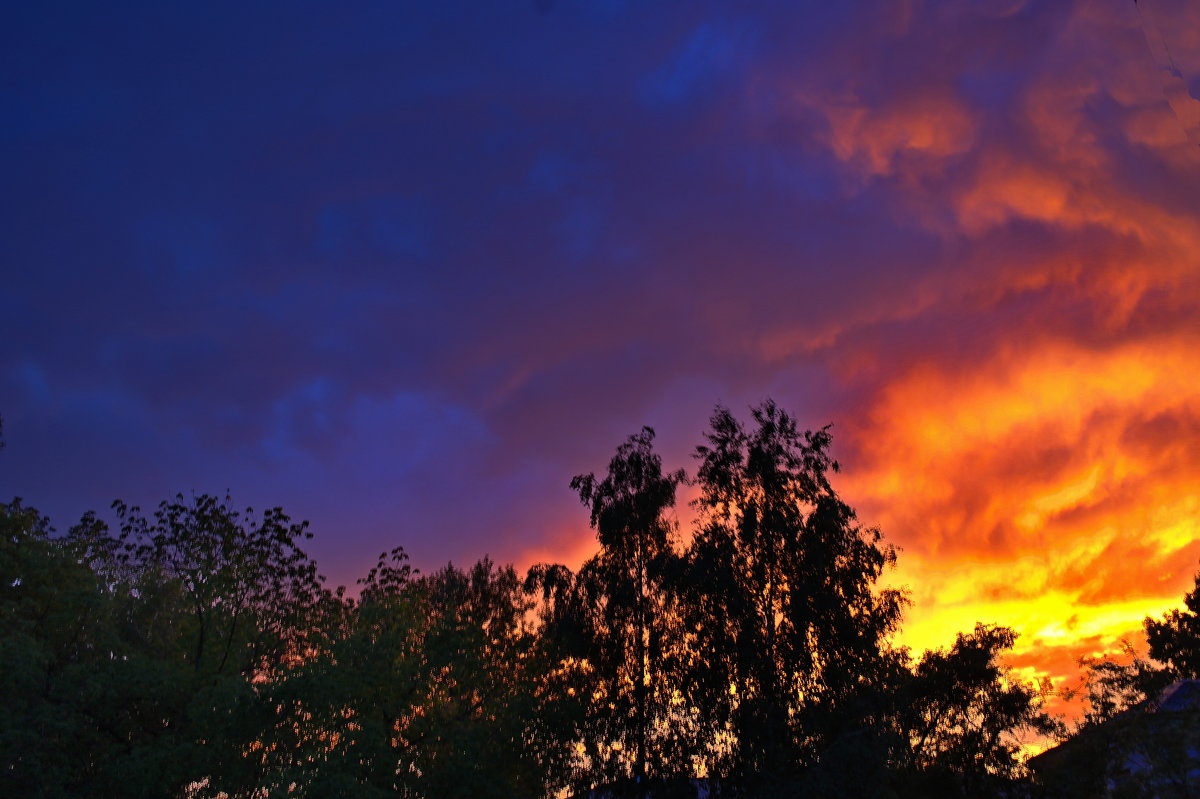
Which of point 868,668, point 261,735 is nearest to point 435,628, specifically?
point 261,735

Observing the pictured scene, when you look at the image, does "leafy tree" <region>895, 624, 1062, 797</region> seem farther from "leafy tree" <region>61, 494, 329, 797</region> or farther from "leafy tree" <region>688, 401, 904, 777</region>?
"leafy tree" <region>61, 494, 329, 797</region>

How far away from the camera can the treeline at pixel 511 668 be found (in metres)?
29.5

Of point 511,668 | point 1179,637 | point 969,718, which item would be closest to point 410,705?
point 511,668

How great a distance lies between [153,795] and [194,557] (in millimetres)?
9947

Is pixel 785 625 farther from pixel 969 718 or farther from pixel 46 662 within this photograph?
pixel 46 662

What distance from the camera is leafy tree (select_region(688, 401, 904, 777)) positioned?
34.5 m

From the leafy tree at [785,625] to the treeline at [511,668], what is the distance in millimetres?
105

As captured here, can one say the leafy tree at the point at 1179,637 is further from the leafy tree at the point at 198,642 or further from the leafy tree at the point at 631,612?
the leafy tree at the point at 198,642

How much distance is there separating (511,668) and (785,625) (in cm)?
1379

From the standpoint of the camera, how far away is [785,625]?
118ft

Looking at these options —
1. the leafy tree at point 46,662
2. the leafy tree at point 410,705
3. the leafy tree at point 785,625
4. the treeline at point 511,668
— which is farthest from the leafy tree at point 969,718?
the leafy tree at point 46,662

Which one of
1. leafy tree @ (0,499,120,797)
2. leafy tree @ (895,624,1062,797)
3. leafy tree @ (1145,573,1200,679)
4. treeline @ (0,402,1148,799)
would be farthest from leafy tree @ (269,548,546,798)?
leafy tree @ (1145,573,1200,679)

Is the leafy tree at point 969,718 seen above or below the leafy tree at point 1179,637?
below

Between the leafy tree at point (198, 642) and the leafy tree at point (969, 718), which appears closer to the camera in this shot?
the leafy tree at point (198, 642)
